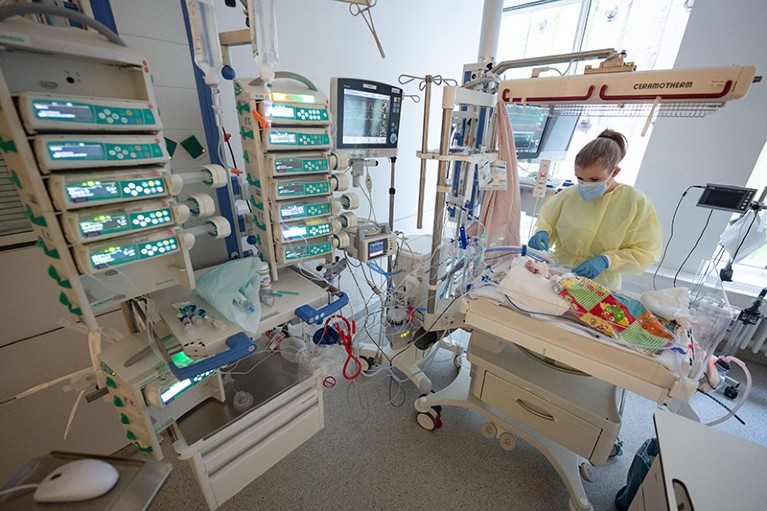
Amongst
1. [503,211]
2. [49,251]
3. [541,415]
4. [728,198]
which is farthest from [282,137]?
[728,198]

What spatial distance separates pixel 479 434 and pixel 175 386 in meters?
1.58

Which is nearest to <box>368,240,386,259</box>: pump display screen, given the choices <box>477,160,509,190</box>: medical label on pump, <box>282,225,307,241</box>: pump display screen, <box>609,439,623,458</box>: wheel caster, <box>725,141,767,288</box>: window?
<box>282,225,307,241</box>: pump display screen

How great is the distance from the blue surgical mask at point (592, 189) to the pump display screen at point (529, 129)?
48 cm

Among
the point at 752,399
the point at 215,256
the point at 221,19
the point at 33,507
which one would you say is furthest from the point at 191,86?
the point at 752,399

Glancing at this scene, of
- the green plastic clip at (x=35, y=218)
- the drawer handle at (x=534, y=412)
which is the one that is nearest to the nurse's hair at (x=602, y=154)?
the drawer handle at (x=534, y=412)

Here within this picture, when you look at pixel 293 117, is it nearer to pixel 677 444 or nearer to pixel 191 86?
pixel 191 86

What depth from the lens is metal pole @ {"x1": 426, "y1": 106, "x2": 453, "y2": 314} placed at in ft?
4.24

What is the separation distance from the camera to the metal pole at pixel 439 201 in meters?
1.29

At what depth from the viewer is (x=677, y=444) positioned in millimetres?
911

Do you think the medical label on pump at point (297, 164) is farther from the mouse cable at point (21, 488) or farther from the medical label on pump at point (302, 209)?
the mouse cable at point (21, 488)

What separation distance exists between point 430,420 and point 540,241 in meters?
1.19

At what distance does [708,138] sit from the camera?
7.32ft

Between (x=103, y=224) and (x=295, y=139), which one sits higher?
(x=295, y=139)

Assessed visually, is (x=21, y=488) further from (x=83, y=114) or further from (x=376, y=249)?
(x=376, y=249)
